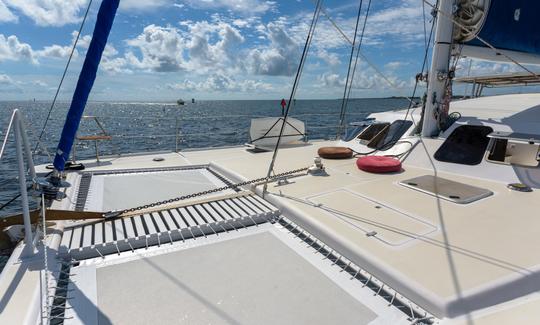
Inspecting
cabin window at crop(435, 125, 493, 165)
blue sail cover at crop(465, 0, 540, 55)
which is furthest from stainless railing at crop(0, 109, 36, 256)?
blue sail cover at crop(465, 0, 540, 55)

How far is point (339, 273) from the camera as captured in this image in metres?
2.27

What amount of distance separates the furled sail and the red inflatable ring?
208 cm

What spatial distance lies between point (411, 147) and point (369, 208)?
7.85 feet

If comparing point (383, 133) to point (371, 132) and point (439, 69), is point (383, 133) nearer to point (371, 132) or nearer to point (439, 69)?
point (371, 132)

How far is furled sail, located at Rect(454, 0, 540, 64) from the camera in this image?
4480 millimetres

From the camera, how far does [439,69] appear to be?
4859 millimetres

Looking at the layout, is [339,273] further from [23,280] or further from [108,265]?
[23,280]

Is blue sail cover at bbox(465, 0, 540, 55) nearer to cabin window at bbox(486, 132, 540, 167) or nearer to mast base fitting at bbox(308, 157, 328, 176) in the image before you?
cabin window at bbox(486, 132, 540, 167)

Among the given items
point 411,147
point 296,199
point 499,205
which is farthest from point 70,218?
point 411,147

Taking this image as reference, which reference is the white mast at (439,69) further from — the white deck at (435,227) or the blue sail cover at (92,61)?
the blue sail cover at (92,61)

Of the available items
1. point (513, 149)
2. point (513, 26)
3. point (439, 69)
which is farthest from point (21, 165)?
point (513, 26)

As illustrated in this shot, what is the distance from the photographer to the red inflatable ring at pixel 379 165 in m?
4.39

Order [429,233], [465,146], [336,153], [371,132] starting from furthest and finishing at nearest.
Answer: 1. [371,132]
2. [336,153]
3. [465,146]
4. [429,233]

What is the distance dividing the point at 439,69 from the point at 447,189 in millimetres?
2251
